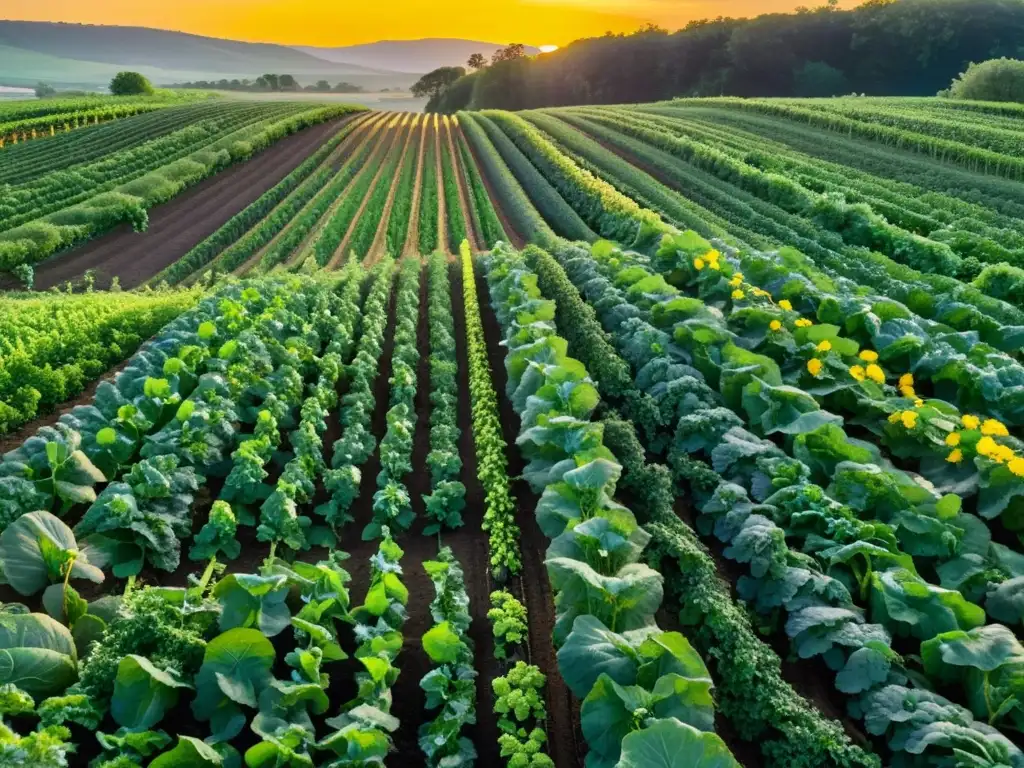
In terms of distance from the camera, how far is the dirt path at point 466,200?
2388 centimetres

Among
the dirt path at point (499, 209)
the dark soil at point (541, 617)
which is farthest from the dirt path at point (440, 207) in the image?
the dark soil at point (541, 617)

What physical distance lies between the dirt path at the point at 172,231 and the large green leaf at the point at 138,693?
20.2 m

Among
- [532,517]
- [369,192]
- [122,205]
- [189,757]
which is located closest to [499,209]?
[369,192]

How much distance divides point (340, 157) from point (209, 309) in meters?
27.2

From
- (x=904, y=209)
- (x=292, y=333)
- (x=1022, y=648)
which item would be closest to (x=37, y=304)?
(x=292, y=333)

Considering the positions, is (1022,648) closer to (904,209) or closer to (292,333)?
(292,333)

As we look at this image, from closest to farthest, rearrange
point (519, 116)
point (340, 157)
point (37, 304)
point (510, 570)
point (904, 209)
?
point (510, 570) → point (37, 304) → point (904, 209) → point (340, 157) → point (519, 116)

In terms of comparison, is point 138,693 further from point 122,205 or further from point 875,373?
point 122,205

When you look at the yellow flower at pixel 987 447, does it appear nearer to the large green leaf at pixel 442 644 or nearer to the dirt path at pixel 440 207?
the large green leaf at pixel 442 644

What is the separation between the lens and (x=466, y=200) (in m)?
29.3

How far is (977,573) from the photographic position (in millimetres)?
6406

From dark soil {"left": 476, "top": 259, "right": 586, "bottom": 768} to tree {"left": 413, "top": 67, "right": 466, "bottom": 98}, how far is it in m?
106

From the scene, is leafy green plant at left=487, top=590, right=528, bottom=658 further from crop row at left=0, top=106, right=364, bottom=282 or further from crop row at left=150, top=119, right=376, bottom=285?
crop row at left=0, top=106, right=364, bottom=282

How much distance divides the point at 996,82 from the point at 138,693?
56.2 metres
